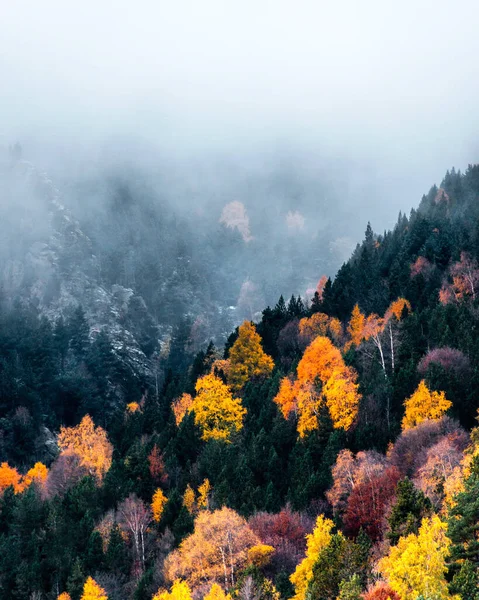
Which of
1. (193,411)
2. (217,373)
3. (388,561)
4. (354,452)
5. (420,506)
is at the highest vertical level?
(217,373)

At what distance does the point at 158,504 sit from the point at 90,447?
2727cm

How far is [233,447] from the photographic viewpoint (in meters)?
82.0

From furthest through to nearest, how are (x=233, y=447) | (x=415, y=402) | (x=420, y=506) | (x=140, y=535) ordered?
(x=233, y=447)
(x=140, y=535)
(x=415, y=402)
(x=420, y=506)

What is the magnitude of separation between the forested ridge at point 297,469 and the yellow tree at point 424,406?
0.21 metres

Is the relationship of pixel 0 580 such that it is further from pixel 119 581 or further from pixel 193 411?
pixel 193 411

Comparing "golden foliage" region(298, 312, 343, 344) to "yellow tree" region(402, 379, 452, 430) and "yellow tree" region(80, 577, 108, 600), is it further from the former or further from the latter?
"yellow tree" region(80, 577, 108, 600)

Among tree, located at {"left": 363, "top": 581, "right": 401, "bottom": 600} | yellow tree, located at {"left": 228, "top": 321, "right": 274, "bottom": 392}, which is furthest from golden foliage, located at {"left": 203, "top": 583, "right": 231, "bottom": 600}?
yellow tree, located at {"left": 228, "top": 321, "right": 274, "bottom": 392}

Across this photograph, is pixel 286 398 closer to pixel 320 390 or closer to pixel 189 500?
pixel 320 390

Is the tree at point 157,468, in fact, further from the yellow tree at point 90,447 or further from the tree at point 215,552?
the tree at point 215,552

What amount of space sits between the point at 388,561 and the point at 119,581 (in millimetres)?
38746

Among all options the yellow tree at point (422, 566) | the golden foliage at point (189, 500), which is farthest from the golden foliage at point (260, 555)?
the golden foliage at point (189, 500)

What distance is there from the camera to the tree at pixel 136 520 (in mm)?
72438

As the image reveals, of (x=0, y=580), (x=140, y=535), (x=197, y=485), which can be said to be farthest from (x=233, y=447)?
(x=0, y=580)

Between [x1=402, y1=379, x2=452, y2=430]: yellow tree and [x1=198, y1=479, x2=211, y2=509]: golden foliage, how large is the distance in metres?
24.9
